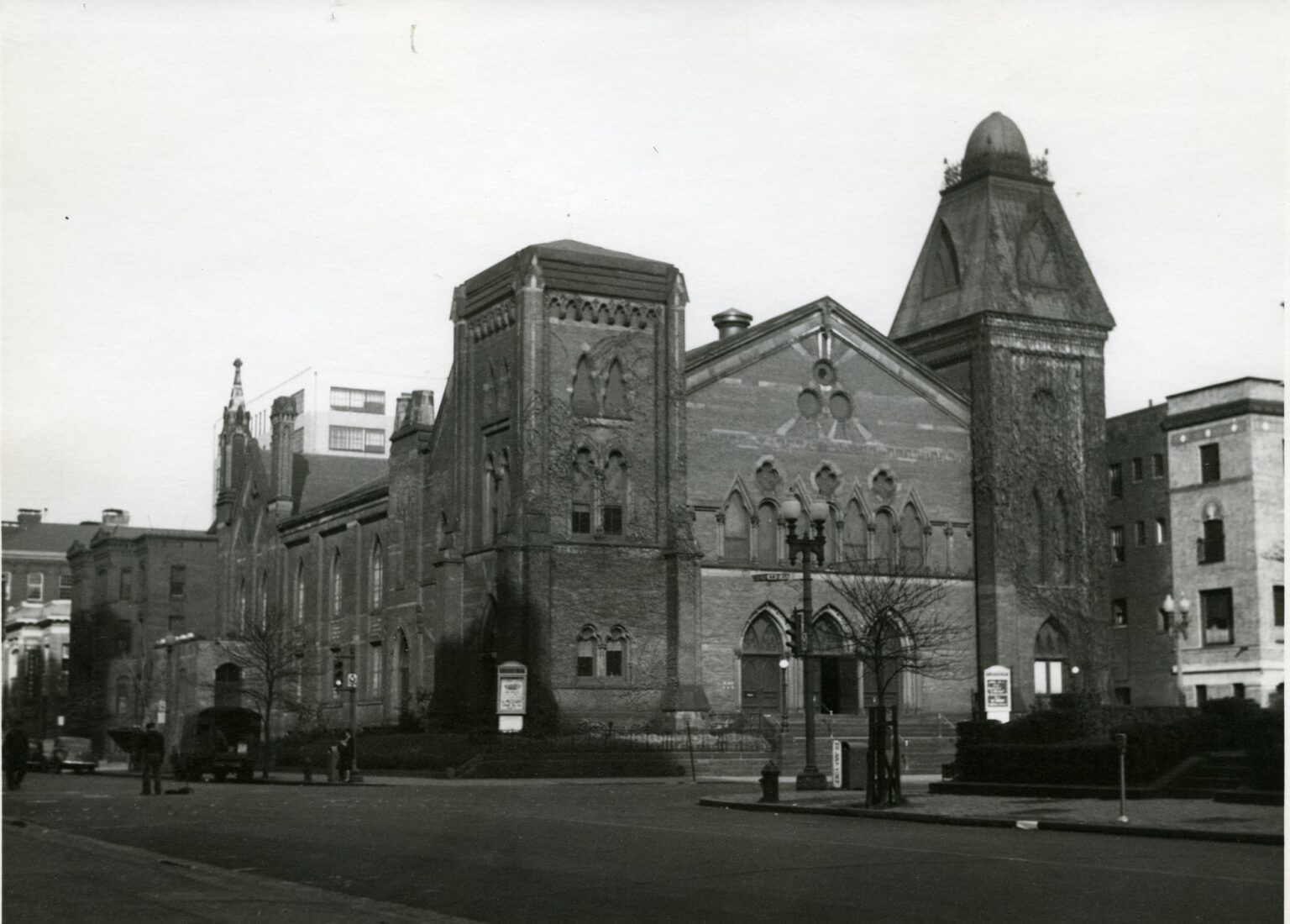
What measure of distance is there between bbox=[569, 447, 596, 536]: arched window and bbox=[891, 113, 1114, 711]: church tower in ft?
49.7

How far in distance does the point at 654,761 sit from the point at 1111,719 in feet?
46.4

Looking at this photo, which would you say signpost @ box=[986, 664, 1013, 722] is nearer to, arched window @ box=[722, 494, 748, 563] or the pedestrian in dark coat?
arched window @ box=[722, 494, 748, 563]

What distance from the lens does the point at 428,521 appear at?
62000 mm

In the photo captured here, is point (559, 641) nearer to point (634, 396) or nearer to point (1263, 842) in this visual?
point (634, 396)

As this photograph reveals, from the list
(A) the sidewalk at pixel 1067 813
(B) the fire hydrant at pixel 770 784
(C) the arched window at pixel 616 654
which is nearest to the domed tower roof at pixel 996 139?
(C) the arched window at pixel 616 654

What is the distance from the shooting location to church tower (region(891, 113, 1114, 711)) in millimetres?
60156

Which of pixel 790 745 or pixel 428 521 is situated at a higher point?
pixel 428 521

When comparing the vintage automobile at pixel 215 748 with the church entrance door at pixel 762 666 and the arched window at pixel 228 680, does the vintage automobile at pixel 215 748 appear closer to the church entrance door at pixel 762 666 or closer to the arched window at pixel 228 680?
the church entrance door at pixel 762 666

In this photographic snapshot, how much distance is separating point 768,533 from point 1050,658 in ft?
37.1

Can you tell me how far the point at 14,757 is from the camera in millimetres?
38406

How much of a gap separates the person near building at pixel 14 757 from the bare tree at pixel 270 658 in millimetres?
16657

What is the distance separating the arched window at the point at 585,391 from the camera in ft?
179

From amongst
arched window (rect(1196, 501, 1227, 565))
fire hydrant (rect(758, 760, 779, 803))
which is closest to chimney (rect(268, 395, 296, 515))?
arched window (rect(1196, 501, 1227, 565))

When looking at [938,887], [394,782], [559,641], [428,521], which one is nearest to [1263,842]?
[938,887]
